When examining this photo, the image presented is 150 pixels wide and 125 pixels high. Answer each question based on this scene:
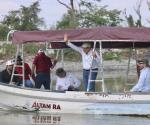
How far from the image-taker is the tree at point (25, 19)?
69.1m

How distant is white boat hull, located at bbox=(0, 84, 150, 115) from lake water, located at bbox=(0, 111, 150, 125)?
0.50 ft

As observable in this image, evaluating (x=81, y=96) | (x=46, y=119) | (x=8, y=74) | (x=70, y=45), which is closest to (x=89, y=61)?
(x=70, y=45)

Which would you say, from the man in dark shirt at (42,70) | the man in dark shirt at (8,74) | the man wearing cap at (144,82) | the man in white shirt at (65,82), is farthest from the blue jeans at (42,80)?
the man wearing cap at (144,82)

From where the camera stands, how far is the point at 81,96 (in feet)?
51.6

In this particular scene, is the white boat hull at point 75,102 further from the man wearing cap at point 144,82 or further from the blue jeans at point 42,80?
the blue jeans at point 42,80

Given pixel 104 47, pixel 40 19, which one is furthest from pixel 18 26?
pixel 104 47

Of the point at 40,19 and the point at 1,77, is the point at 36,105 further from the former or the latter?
the point at 40,19

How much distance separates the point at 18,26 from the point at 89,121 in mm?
53987

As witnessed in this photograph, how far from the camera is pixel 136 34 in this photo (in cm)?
1539

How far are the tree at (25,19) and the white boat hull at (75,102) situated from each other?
51.1 metres

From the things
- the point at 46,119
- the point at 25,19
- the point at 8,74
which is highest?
the point at 25,19

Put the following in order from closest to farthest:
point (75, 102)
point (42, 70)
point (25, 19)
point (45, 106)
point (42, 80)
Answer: point (75, 102) → point (45, 106) → point (42, 80) → point (42, 70) → point (25, 19)

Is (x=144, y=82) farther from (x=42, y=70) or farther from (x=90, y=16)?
(x=90, y=16)

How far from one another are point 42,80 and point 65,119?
88.2 inches
